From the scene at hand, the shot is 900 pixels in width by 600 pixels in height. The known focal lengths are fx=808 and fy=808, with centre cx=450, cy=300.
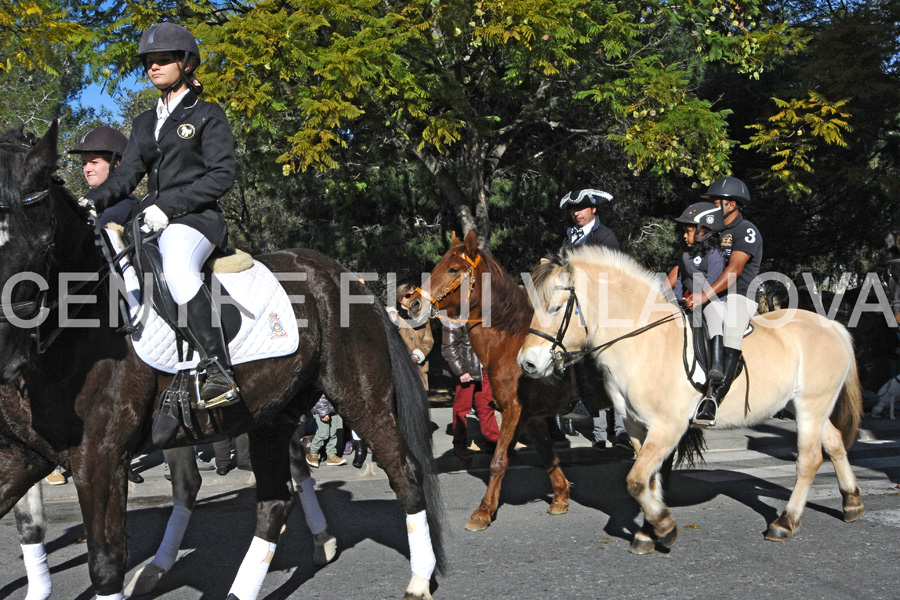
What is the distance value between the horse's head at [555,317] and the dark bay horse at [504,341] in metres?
1.10

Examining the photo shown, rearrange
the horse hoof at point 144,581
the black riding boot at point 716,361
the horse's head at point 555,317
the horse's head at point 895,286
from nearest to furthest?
the horse hoof at point 144,581
the horse's head at point 555,317
the black riding boot at point 716,361
the horse's head at point 895,286

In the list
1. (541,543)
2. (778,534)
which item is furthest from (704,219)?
(541,543)

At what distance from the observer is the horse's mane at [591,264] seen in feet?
19.4

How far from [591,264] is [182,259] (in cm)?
316

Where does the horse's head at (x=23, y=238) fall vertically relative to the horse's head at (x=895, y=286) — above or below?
above

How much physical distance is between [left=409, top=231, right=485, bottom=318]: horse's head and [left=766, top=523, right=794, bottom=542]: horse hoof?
2972 mm

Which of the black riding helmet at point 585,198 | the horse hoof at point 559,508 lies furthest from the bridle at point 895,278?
the horse hoof at point 559,508

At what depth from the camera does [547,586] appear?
16.3 feet

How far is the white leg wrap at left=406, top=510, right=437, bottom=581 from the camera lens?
4.71 m

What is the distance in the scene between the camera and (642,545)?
5676 mm

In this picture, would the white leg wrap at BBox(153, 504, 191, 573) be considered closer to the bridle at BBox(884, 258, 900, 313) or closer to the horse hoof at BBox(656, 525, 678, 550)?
the horse hoof at BBox(656, 525, 678, 550)

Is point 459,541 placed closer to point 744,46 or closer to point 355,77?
point 355,77

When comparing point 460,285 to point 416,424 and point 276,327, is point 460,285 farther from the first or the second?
point 276,327

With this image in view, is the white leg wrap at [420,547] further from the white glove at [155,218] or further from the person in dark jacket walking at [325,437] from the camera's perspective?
the person in dark jacket walking at [325,437]
